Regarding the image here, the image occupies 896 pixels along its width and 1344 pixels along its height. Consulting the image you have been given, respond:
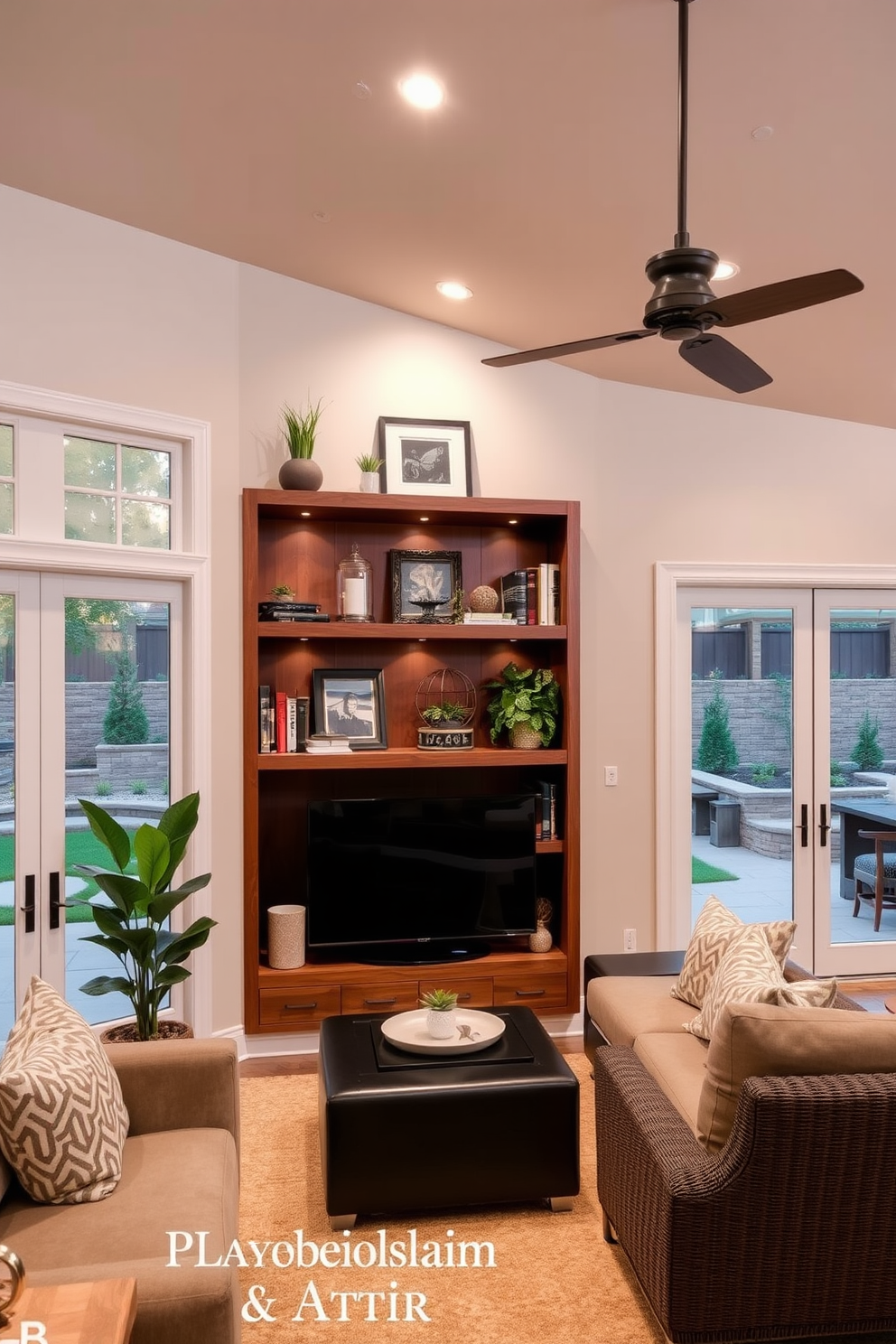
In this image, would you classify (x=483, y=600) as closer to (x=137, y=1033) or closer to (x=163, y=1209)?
(x=137, y=1033)

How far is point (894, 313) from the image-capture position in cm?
357

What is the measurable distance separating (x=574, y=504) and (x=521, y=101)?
1991 mm

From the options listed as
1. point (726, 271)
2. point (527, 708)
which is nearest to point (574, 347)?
point (726, 271)

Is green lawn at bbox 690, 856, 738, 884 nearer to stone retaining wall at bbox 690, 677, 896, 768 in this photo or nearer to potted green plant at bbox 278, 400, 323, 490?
stone retaining wall at bbox 690, 677, 896, 768

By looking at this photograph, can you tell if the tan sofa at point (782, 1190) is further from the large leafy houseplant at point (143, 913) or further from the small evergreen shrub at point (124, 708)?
the small evergreen shrub at point (124, 708)

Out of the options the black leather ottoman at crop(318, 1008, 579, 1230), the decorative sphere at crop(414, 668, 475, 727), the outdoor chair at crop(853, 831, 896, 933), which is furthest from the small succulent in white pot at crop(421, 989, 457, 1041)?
the outdoor chair at crop(853, 831, 896, 933)

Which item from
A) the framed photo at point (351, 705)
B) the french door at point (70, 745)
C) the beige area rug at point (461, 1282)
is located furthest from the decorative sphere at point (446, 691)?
the beige area rug at point (461, 1282)

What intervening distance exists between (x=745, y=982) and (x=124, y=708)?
2.49 meters

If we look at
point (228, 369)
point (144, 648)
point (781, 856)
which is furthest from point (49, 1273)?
point (781, 856)

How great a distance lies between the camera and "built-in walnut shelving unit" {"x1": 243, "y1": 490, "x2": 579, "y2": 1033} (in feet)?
13.6

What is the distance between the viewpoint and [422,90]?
2.65 m

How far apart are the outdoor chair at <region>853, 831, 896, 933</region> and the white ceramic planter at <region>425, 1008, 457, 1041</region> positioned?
2.97 meters

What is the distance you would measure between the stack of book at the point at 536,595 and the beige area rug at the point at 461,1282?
87.3 inches

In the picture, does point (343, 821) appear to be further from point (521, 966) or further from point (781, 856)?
point (781, 856)
